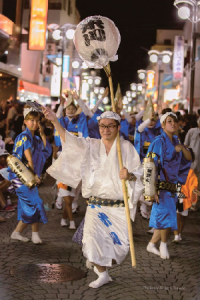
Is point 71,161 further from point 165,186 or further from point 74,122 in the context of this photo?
point 74,122

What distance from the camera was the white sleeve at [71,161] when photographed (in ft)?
17.4

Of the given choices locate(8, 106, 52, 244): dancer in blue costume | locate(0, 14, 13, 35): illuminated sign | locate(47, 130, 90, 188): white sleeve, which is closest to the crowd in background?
locate(8, 106, 52, 244): dancer in blue costume

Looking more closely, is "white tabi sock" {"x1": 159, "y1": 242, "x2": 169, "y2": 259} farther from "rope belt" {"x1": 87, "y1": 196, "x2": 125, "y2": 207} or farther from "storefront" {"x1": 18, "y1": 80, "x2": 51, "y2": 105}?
"storefront" {"x1": 18, "y1": 80, "x2": 51, "y2": 105}

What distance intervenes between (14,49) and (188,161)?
17224 mm

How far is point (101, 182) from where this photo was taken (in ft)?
17.1

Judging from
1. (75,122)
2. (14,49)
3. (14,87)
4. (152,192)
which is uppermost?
(14,49)

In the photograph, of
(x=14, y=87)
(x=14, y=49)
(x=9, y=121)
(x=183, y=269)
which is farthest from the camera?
(x=14, y=87)

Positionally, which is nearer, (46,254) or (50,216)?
(46,254)

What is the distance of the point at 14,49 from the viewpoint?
22562 mm

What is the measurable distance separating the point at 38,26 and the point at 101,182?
18006mm

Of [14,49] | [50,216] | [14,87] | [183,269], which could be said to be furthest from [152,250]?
[14,87]

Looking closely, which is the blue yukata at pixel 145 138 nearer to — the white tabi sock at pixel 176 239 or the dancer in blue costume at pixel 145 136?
the dancer in blue costume at pixel 145 136

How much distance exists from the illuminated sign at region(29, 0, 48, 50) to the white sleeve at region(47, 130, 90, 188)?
685 inches

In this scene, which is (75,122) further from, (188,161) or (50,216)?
(188,161)
